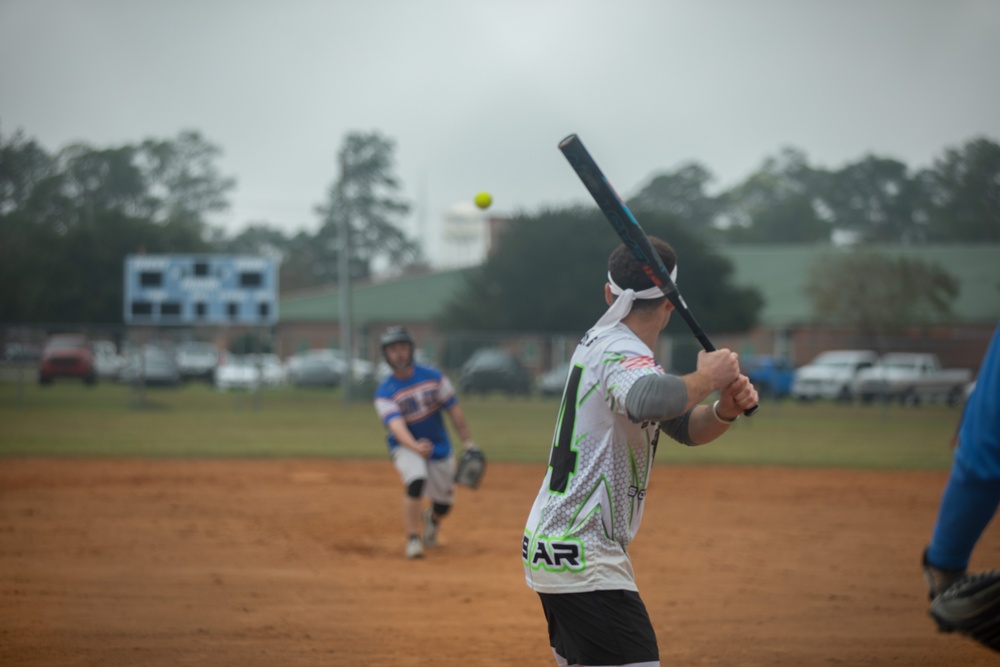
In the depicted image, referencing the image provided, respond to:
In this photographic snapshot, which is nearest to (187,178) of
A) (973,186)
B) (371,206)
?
(371,206)

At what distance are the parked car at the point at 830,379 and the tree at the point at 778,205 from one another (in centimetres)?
3245

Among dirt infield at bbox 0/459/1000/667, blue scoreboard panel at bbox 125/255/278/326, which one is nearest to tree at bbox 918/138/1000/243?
dirt infield at bbox 0/459/1000/667

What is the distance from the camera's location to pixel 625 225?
372 centimetres

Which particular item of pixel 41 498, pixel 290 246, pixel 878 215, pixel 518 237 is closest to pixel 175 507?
pixel 41 498

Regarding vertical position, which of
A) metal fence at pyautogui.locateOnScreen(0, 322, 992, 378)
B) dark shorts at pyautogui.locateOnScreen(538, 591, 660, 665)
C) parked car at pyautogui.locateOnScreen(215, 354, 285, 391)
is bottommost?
parked car at pyautogui.locateOnScreen(215, 354, 285, 391)

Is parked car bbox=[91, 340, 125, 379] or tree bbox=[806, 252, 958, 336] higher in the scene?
tree bbox=[806, 252, 958, 336]

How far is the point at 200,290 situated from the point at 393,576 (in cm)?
2279

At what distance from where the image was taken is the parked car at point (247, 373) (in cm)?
4169

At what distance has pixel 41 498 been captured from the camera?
502 inches

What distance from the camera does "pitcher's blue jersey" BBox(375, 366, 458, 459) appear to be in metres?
9.38

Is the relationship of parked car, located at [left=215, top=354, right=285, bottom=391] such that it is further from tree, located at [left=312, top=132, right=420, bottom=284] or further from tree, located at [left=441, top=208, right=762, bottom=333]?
tree, located at [left=312, top=132, right=420, bottom=284]

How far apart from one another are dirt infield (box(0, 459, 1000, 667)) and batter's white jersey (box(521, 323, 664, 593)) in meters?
2.67

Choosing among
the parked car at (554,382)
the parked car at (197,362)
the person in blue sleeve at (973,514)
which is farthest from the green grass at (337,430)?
the person in blue sleeve at (973,514)

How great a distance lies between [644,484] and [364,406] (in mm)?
30456
